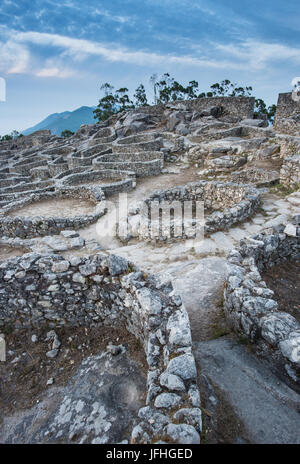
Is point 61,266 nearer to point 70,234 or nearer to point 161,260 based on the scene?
point 161,260

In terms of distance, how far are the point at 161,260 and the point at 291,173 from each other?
9.30 metres

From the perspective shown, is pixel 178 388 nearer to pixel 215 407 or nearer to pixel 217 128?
pixel 215 407

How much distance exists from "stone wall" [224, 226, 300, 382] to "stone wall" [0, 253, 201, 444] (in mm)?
1223

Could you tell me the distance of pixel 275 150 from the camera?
1791cm

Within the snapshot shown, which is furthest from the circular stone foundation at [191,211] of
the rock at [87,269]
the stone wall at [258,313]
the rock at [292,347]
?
the rock at [292,347]

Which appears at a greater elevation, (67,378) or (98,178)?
(98,178)

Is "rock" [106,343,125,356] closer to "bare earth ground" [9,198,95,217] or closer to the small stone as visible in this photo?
the small stone

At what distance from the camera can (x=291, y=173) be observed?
12789 mm

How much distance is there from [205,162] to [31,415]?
2052cm

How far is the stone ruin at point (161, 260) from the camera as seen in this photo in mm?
3508

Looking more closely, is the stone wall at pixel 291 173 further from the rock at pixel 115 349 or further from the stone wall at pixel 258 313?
the rock at pixel 115 349

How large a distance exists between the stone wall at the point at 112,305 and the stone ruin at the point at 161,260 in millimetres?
21

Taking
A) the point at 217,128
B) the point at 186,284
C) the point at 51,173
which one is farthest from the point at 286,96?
the point at 186,284

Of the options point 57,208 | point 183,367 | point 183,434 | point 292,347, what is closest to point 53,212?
point 57,208
